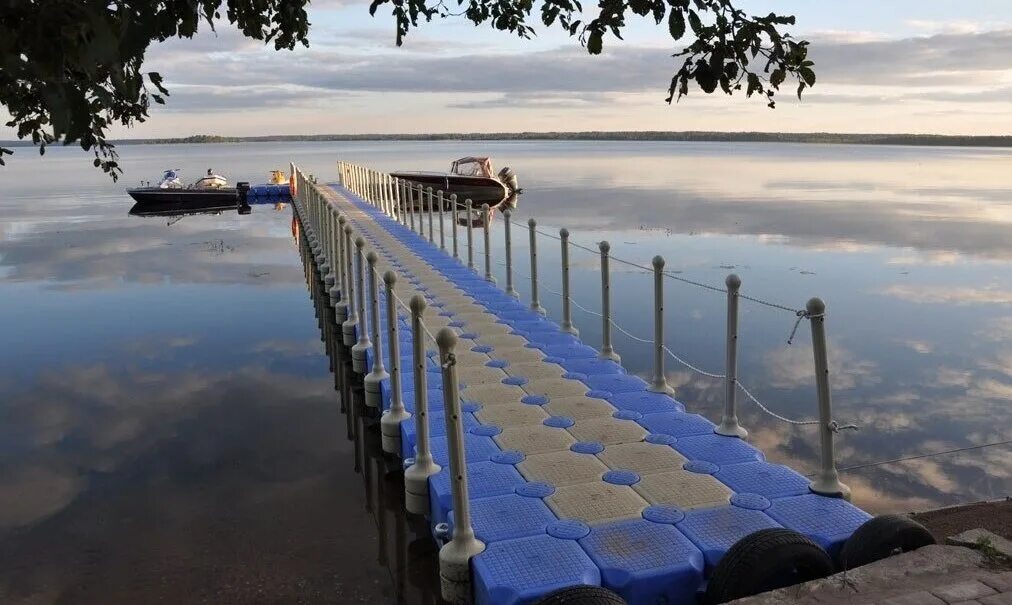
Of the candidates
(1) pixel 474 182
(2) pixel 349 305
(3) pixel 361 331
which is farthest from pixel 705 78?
(1) pixel 474 182

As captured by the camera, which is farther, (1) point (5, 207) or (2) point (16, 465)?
(1) point (5, 207)

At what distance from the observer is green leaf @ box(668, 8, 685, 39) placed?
9.22 feet

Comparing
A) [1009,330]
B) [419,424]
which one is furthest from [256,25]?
[1009,330]

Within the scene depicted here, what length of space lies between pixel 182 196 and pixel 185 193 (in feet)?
1.08

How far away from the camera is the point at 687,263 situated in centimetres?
1941

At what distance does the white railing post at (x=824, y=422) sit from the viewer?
474 centimetres

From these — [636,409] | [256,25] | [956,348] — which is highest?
[256,25]

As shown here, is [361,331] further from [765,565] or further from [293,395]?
[765,565]

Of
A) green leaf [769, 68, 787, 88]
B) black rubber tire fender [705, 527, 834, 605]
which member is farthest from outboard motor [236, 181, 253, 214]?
green leaf [769, 68, 787, 88]

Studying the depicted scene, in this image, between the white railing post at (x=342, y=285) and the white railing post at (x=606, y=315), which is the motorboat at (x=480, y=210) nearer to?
the white railing post at (x=342, y=285)

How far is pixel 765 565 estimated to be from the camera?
3801 millimetres

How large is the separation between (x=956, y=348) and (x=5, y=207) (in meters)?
41.1

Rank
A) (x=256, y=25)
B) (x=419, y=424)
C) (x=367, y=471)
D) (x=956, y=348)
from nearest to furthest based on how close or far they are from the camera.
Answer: (x=256, y=25) → (x=419, y=424) → (x=367, y=471) → (x=956, y=348)

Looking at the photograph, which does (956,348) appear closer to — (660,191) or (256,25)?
(256,25)
